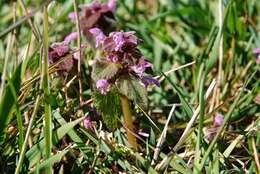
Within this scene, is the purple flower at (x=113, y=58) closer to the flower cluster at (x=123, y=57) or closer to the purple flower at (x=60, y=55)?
the flower cluster at (x=123, y=57)

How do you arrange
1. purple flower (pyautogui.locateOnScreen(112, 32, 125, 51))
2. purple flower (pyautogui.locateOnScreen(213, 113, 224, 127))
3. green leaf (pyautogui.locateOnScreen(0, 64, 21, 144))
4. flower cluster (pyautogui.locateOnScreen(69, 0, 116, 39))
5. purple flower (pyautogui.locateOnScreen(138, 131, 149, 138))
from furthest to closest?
flower cluster (pyautogui.locateOnScreen(69, 0, 116, 39))
purple flower (pyautogui.locateOnScreen(213, 113, 224, 127))
purple flower (pyautogui.locateOnScreen(138, 131, 149, 138))
purple flower (pyautogui.locateOnScreen(112, 32, 125, 51))
green leaf (pyautogui.locateOnScreen(0, 64, 21, 144))

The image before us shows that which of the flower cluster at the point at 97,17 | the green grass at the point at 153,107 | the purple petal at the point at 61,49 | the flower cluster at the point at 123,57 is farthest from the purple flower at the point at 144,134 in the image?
the flower cluster at the point at 97,17

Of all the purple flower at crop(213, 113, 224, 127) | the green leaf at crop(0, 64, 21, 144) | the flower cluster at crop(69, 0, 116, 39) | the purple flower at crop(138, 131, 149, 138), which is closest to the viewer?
the green leaf at crop(0, 64, 21, 144)

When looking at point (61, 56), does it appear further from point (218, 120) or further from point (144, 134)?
point (218, 120)

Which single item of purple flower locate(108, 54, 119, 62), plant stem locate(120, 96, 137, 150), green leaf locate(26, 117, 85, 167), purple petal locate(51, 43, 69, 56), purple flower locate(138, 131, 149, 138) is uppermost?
purple petal locate(51, 43, 69, 56)

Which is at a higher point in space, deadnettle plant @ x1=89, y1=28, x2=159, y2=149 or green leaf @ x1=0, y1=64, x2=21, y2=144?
green leaf @ x1=0, y1=64, x2=21, y2=144

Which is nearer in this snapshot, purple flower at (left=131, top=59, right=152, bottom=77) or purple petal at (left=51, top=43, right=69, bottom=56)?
purple flower at (left=131, top=59, right=152, bottom=77)

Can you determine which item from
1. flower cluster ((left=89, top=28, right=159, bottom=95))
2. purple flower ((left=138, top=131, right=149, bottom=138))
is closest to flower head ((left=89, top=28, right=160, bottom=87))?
flower cluster ((left=89, top=28, right=159, bottom=95))

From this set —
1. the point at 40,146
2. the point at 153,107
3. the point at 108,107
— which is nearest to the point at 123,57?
the point at 108,107

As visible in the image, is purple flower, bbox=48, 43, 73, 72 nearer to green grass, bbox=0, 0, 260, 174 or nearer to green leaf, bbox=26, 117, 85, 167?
green grass, bbox=0, 0, 260, 174

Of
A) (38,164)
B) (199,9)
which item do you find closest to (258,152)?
(38,164)
